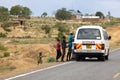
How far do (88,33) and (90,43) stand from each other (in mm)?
816

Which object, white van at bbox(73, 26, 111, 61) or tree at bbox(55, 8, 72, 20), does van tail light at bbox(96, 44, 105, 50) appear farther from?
tree at bbox(55, 8, 72, 20)

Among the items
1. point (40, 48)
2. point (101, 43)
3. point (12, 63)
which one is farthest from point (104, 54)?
point (40, 48)

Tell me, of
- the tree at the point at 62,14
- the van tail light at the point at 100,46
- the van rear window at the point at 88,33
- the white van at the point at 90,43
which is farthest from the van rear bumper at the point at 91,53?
the tree at the point at 62,14

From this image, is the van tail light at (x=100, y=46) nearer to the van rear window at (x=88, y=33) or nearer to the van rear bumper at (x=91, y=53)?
the van rear bumper at (x=91, y=53)

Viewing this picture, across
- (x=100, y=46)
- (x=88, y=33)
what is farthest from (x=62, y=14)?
(x=100, y=46)

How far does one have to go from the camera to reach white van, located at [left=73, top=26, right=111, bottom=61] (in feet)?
95.6

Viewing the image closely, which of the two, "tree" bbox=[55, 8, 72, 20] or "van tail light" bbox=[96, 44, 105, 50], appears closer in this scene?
"van tail light" bbox=[96, 44, 105, 50]

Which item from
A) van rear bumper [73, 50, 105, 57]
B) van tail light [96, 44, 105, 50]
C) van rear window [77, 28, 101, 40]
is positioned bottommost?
→ van rear bumper [73, 50, 105, 57]

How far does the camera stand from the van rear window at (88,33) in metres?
29.5

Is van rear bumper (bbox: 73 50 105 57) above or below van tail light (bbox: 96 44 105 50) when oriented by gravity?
below

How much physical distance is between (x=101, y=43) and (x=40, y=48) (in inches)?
888

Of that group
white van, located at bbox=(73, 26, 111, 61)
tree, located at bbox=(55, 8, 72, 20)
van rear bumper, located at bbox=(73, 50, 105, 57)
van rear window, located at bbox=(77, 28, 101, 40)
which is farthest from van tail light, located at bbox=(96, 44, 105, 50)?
tree, located at bbox=(55, 8, 72, 20)

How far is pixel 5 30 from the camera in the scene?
10475 cm

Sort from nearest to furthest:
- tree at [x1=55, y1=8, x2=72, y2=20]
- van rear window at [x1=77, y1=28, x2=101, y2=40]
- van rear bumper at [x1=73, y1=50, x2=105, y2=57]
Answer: van rear bumper at [x1=73, y1=50, x2=105, y2=57]
van rear window at [x1=77, y1=28, x2=101, y2=40]
tree at [x1=55, y1=8, x2=72, y2=20]
